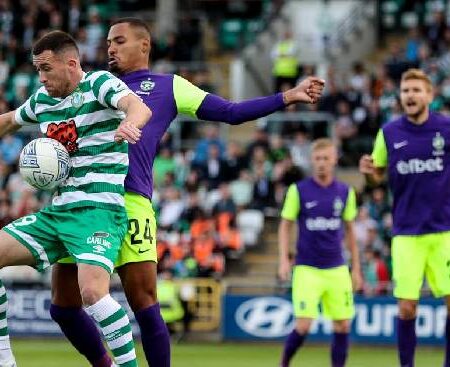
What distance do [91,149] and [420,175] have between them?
3291mm

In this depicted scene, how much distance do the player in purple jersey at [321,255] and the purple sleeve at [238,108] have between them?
3715 mm

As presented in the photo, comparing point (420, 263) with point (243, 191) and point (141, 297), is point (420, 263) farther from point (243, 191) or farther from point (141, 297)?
point (243, 191)

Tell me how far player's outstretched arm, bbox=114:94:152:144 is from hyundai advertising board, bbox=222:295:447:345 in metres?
9.77

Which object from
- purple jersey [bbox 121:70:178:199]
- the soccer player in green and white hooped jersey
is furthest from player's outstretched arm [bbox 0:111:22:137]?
purple jersey [bbox 121:70:178:199]

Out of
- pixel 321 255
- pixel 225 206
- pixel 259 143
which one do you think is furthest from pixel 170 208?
pixel 321 255

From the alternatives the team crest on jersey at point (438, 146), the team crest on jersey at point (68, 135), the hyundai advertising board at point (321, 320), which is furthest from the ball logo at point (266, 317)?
the team crest on jersey at point (68, 135)

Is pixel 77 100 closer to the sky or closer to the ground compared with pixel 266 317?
closer to the sky

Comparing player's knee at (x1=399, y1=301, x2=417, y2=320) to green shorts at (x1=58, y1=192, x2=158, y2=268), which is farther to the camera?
player's knee at (x1=399, y1=301, x2=417, y2=320)

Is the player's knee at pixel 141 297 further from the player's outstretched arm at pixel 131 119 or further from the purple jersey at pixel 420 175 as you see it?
the purple jersey at pixel 420 175

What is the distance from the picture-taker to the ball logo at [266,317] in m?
17.7

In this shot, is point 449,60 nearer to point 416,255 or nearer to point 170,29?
point 170,29

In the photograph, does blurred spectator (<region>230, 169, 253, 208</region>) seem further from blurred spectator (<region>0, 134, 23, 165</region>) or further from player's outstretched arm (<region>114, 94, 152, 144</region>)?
player's outstretched arm (<region>114, 94, 152, 144</region>)

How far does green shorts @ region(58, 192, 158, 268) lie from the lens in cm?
866

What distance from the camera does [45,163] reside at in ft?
27.4
